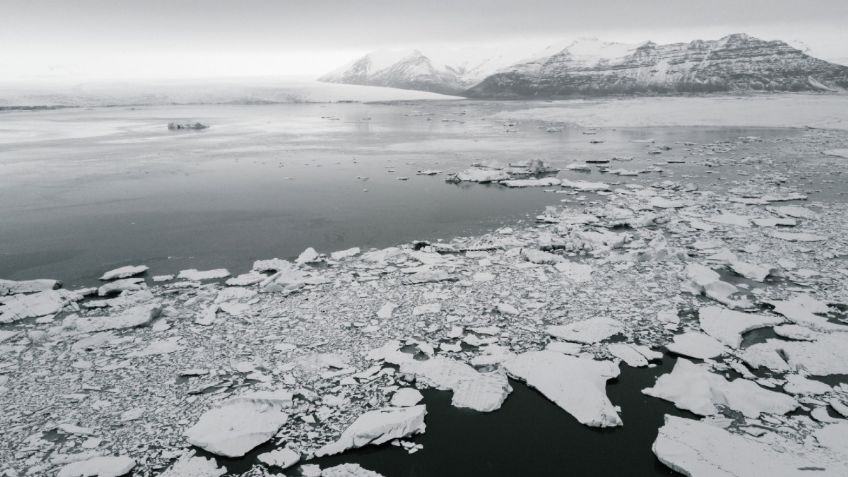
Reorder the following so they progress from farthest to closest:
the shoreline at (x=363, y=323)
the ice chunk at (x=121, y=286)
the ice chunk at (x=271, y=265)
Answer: the ice chunk at (x=271, y=265) < the ice chunk at (x=121, y=286) < the shoreline at (x=363, y=323)

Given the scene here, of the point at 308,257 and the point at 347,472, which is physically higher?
the point at 308,257

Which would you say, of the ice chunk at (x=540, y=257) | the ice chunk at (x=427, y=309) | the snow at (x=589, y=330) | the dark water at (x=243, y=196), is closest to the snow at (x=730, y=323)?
the snow at (x=589, y=330)

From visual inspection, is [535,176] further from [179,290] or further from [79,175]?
[79,175]

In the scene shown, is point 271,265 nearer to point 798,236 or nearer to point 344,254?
point 344,254

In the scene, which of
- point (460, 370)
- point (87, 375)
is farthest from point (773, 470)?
point (87, 375)

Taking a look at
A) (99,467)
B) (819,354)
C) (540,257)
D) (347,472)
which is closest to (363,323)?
(347,472)

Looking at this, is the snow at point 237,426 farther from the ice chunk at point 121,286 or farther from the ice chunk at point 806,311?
the ice chunk at point 806,311

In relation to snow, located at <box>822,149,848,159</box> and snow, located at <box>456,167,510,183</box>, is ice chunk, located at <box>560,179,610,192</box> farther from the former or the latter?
snow, located at <box>822,149,848,159</box>
